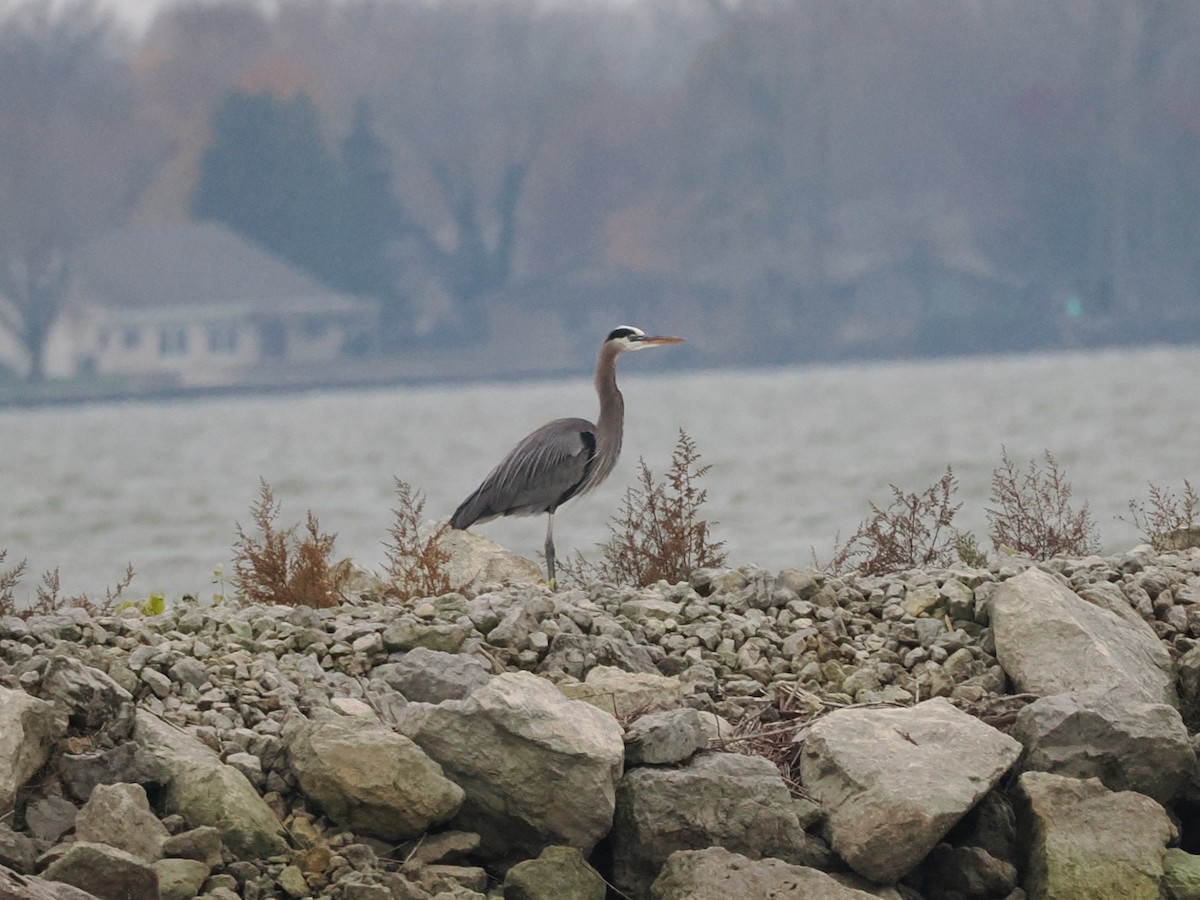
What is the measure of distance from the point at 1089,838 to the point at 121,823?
2.84 m

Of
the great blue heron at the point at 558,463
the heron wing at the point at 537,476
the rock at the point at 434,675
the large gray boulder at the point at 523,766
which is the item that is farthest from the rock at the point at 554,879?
the heron wing at the point at 537,476

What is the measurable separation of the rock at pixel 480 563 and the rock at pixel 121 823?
327cm

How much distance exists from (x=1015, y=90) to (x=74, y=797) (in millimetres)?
99319

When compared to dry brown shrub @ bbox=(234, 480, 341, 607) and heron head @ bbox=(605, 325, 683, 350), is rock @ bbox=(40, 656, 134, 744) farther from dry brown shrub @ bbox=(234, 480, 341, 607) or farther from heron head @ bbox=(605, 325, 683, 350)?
heron head @ bbox=(605, 325, 683, 350)

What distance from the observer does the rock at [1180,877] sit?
17.4 feet

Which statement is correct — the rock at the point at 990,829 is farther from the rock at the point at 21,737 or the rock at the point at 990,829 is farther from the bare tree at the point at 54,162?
the bare tree at the point at 54,162

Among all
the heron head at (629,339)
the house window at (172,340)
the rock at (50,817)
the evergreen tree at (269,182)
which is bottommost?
the rock at (50,817)

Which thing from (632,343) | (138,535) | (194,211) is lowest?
(138,535)

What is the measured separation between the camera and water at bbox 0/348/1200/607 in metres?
24.9

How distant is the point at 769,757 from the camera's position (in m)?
5.71

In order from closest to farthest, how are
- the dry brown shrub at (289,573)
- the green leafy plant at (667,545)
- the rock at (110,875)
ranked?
the rock at (110,875) < the dry brown shrub at (289,573) < the green leafy plant at (667,545)

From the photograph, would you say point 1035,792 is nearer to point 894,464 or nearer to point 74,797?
point 74,797

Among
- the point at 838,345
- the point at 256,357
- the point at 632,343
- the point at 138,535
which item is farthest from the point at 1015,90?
the point at 632,343

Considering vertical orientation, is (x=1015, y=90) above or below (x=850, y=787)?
above
